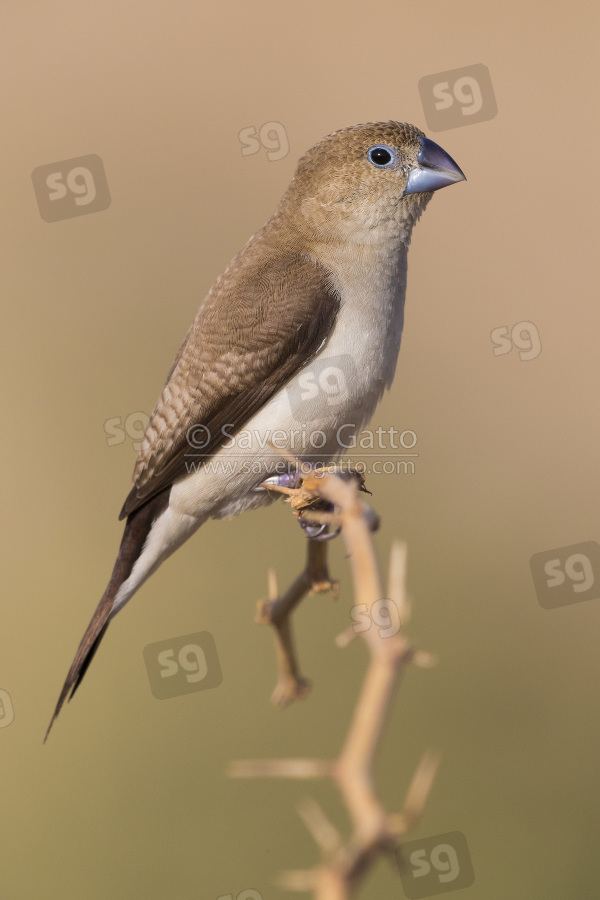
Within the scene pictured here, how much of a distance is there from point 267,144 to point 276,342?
2.95 meters

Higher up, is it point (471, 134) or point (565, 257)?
point (471, 134)

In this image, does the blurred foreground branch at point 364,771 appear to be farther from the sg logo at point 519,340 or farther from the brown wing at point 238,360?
the sg logo at point 519,340

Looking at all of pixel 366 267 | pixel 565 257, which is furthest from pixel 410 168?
pixel 565 257

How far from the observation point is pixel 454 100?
596cm

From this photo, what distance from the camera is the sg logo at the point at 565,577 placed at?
217 inches

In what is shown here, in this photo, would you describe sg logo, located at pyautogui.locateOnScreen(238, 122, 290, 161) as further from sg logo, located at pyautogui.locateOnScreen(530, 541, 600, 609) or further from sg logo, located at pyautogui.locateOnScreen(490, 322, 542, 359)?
sg logo, located at pyautogui.locateOnScreen(530, 541, 600, 609)

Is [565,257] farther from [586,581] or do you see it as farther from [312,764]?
[312,764]

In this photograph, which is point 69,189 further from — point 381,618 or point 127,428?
point 381,618

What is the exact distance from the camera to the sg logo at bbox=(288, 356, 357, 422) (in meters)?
3.58

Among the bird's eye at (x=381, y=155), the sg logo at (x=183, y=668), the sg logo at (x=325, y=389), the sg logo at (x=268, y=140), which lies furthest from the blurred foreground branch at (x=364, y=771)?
the sg logo at (x=268, y=140)

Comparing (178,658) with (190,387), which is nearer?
(190,387)

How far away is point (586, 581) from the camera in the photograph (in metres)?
5.60

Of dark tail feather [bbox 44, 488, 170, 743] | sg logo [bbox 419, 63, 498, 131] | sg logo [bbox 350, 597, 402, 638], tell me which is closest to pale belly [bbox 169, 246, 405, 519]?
dark tail feather [bbox 44, 488, 170, 743]

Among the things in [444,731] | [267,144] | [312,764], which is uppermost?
[267,144]
